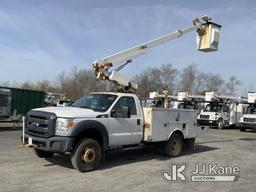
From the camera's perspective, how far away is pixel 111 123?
32.1 ft

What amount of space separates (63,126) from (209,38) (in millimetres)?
7160

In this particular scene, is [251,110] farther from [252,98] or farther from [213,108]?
[213,108]

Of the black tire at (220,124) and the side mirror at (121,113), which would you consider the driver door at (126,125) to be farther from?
the black tire at (220,124)

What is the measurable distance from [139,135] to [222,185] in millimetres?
3114

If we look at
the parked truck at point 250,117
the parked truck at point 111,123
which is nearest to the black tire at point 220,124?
the parked truck at point 250,117

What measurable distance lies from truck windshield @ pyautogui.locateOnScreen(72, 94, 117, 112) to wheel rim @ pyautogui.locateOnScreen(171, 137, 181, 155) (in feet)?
9.90

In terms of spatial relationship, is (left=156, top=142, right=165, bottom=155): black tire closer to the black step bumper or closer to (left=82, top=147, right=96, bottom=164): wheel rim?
(left=82, top=147, right=96, bottom=164): wheel rim

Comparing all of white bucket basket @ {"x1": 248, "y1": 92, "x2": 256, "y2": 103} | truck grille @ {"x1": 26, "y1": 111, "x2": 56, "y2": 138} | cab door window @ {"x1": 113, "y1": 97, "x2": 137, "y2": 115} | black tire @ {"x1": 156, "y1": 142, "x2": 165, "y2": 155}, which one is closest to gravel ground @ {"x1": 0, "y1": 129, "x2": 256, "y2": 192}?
black tire @ {"x1": 156, "y1": 142, "x2": 165, "y2": 155}

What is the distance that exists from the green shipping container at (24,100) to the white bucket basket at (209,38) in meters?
11.4

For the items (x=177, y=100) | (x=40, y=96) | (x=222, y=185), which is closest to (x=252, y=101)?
(x=177, y=100)

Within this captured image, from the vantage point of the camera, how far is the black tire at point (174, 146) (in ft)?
39.2

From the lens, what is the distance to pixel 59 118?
29.0 ft

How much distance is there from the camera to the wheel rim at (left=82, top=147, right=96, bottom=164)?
9070 millimetres

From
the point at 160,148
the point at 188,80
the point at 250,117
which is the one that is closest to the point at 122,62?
the point at 160,148
